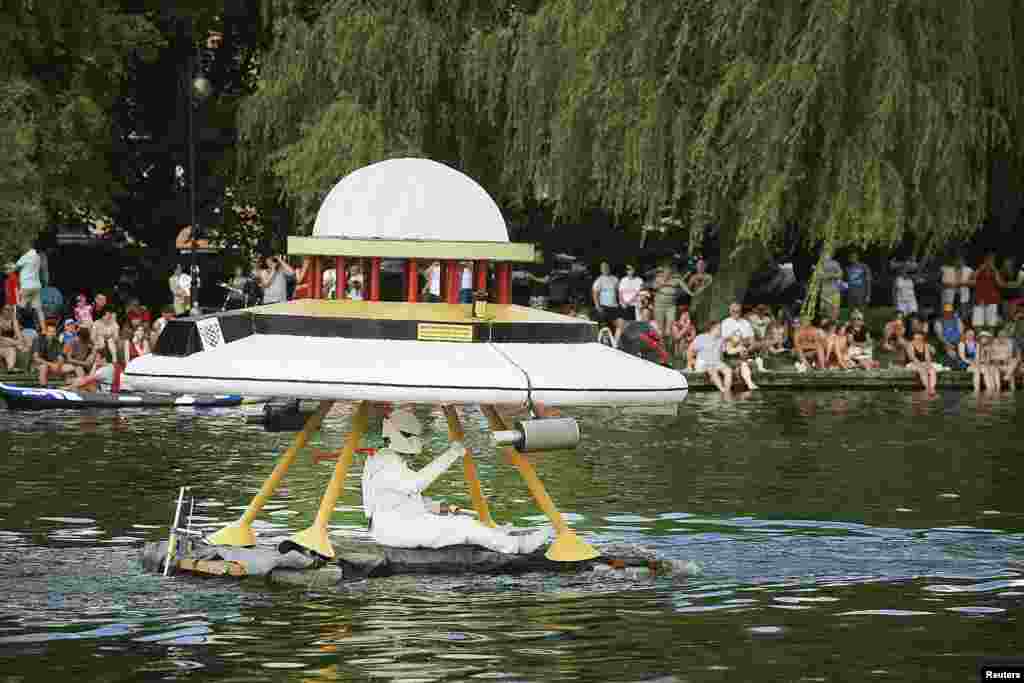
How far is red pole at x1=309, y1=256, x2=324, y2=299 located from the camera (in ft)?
61.1

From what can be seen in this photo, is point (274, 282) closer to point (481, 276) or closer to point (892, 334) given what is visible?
point (892, 334)

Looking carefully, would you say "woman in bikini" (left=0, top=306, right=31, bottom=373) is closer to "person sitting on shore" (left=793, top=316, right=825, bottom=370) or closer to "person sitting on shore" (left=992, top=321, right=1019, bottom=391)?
"person sitting on shore" (left=793, top=316, right=825, bottom=370)

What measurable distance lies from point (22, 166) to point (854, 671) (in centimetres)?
3016

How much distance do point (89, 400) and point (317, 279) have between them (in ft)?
59.0

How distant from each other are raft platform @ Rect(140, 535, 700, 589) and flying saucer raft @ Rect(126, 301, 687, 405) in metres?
1.11

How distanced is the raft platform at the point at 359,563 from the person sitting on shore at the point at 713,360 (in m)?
23.7

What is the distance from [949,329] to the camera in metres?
47.2

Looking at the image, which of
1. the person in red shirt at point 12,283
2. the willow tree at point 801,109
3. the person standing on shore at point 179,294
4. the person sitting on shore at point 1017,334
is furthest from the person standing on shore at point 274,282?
the person sitting on shore at point 1017,334

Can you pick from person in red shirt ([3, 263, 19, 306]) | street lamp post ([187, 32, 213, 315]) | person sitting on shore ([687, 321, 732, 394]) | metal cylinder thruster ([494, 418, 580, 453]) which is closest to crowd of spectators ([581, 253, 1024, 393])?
person sitting on shore ([687, 321, 732, 394])

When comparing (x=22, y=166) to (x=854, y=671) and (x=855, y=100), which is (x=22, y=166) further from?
(x=854, y=671)

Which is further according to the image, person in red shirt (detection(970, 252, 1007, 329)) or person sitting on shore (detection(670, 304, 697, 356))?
person in red shirt (detection(970, 252, 1007, 329))

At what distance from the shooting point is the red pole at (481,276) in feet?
60.4

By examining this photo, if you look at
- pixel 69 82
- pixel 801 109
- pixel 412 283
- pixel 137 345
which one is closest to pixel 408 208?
pixel 412 283

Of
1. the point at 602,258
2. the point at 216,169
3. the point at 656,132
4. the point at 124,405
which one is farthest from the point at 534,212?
the point at 124,405
